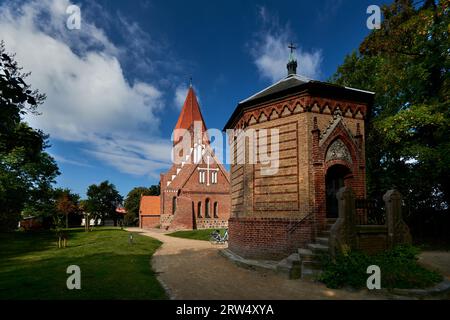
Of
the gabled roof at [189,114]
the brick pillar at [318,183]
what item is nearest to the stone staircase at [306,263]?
the brick pillar at [318,183]

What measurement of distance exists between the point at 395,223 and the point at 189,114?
40.1 metres

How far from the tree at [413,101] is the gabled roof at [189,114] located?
101 ft

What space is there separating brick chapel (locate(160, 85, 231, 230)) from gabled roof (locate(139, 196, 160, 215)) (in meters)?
10.0

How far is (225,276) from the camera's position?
921 cm

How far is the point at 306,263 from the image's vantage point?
346 inches

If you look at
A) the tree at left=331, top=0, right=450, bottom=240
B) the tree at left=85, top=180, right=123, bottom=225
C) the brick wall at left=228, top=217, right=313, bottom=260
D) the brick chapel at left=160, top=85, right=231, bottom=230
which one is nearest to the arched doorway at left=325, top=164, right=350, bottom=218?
the brick wall at left=228, top=217, right=313, bottom=260

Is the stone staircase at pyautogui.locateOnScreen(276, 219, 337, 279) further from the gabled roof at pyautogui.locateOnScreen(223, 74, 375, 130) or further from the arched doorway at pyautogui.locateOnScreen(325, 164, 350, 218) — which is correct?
the gabled roof at pyautogui.locateOnScreen(223, 74, 375, 130)

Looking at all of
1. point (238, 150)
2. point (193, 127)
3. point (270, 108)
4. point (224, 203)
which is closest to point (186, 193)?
point (224, 203)

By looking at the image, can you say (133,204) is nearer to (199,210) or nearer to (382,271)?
(199,210)

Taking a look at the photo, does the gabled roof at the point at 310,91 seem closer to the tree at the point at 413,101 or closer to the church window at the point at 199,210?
the tree at the point at 413,101

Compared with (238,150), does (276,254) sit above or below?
below

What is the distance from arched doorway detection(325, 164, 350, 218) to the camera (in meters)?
Result: 12.0
